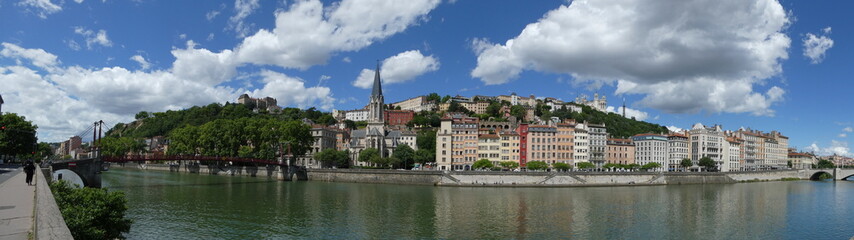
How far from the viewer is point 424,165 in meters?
82.1

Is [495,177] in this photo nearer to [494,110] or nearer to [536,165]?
[536,165]

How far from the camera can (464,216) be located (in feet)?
103

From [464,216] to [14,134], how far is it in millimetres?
48221

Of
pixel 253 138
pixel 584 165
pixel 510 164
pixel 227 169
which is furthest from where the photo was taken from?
pixel 227 169

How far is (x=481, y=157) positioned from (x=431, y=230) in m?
51.7

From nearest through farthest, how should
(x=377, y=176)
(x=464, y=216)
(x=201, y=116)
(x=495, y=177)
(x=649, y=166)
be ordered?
(x=464, y=216) → (x=495, y=177) → (x=377, y=176) → (x=649, y=166) → (x=201, y=116)

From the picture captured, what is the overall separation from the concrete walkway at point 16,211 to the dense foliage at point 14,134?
1460 inches

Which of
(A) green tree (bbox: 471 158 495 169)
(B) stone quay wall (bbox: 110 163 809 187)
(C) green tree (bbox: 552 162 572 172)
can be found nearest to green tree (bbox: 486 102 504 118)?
(C) green tree (bbox: 552 162 572 172)

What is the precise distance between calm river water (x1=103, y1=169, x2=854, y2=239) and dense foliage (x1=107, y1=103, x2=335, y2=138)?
83.9 m

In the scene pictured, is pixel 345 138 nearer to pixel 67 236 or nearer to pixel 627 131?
pixel 627 131

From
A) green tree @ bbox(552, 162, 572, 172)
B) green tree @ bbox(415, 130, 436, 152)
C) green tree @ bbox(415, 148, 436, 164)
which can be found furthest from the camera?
green tree @ bbox(415, 130, 436, 152)

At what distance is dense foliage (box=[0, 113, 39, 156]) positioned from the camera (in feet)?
166

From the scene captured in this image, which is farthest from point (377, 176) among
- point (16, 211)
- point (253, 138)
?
point (16, 211)

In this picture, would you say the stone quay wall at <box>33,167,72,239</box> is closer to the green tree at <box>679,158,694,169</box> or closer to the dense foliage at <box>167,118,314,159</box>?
the dense foliage at <box>167,118,314,159</box>
